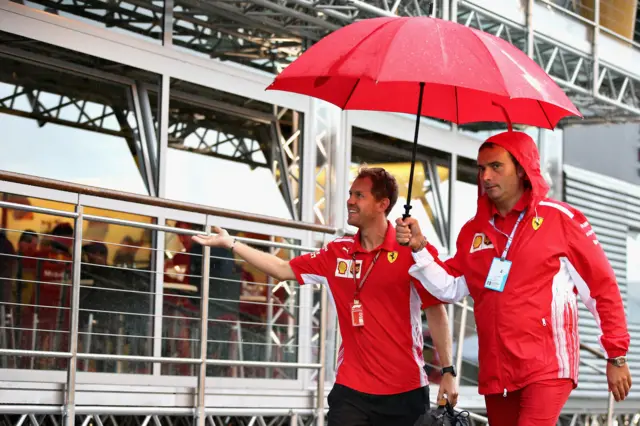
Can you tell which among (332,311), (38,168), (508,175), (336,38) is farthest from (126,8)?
(508,175)

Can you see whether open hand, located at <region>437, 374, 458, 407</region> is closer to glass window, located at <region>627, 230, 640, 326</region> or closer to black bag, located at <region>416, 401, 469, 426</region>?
black bag, located at <region>416, 401, 469, 426</region>

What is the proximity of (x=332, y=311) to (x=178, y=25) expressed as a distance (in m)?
2.71

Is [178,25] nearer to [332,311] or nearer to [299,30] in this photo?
[299,30]

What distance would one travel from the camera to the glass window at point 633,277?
15.0m

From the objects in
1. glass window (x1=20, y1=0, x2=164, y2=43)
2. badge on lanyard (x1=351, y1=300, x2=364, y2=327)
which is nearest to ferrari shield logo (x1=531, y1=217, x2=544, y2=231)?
badge on lanyard (x1=351, y1=300, x2=364, y2=327)

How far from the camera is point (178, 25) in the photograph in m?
9.16

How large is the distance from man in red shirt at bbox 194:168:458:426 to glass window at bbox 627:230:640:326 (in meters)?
10.6

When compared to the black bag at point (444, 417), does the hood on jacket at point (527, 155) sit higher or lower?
higher

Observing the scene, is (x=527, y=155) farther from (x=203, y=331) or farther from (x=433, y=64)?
(x=203, y=331)

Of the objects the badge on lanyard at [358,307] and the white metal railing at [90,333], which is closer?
the badge on lanyard at [358,307]

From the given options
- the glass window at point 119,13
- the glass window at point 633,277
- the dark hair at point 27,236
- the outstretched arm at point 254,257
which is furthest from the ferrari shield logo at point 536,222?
the glass window at point 633,277

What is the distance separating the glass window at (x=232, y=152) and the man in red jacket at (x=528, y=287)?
480cm

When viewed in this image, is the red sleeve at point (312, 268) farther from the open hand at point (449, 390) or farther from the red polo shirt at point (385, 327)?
the open hand at point (449, 390)

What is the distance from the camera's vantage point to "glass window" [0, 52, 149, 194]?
7.98 metres
